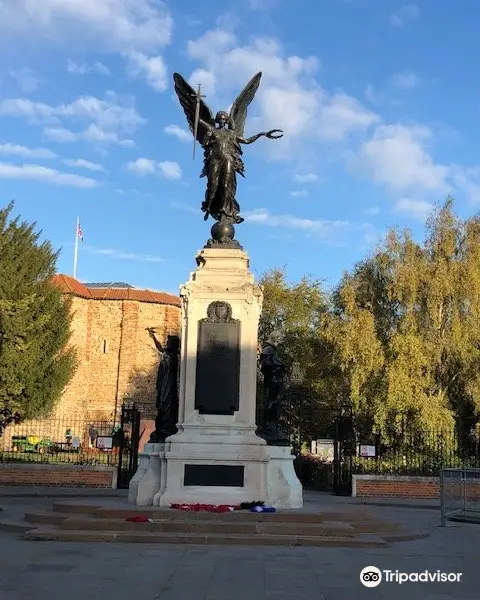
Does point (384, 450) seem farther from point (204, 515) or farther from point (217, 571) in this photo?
point (217, 571)

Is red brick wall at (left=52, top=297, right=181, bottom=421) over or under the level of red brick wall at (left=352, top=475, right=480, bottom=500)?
over

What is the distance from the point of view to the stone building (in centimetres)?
5700

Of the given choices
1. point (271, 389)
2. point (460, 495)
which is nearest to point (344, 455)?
point (460, 495)

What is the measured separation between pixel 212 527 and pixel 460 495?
10.2 m

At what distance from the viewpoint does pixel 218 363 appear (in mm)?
12250

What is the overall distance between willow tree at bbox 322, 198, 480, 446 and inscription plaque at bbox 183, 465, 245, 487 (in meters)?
14.3

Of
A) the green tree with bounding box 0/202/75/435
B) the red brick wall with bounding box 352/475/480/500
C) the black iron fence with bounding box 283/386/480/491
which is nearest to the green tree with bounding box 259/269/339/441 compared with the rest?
the black iron fence with bounding box 283/386/480/491

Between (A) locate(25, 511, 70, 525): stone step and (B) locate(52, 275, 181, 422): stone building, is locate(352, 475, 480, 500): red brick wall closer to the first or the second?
(A) locate(25, 511, 70, 525): stone step

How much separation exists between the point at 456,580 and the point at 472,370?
19.2 metres

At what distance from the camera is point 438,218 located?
90.5ft

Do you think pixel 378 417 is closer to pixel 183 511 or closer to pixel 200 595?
pixel 183 511

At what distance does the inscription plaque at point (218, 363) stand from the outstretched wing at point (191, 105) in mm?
3668

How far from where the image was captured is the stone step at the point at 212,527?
988 cm

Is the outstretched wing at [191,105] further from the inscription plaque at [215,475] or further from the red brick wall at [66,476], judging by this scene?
the red brick wall at [66,476]
